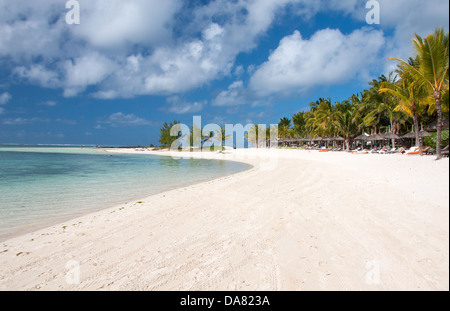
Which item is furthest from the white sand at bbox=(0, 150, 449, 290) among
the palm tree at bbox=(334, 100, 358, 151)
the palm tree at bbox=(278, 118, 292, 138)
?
the palm tree at bbox=(278, 118, 292, 138)

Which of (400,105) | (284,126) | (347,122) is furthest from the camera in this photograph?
(284,126)

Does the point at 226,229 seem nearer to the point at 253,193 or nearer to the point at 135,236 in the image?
the point at 135,236

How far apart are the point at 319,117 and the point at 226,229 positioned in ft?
164

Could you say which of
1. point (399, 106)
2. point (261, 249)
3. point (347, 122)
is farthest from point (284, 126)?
point (261, 249)

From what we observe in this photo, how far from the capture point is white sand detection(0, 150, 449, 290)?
2224 mm

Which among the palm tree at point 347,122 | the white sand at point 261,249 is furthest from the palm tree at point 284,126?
the white sand at point 261,249

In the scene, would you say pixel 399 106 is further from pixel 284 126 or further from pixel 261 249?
pixel 284 126

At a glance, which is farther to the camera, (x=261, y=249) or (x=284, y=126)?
(x=284, y=126)

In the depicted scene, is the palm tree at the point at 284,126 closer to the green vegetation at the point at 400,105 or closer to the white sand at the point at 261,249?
the green vegetation at the point at 400,105

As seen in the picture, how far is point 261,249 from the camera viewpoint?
3.54 metres

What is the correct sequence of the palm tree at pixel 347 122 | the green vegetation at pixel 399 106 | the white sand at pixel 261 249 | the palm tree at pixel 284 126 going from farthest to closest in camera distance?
1. the palm tree at pixel 284 126
2. the palm tree at pixel 347 122
3. the green vegetation at pixel 399 106
4. the white sand at pixel 261 249

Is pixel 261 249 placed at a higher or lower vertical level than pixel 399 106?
lower

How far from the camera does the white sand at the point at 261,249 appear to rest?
7.30 feet

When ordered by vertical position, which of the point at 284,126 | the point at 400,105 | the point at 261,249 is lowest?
the point at 261,249
